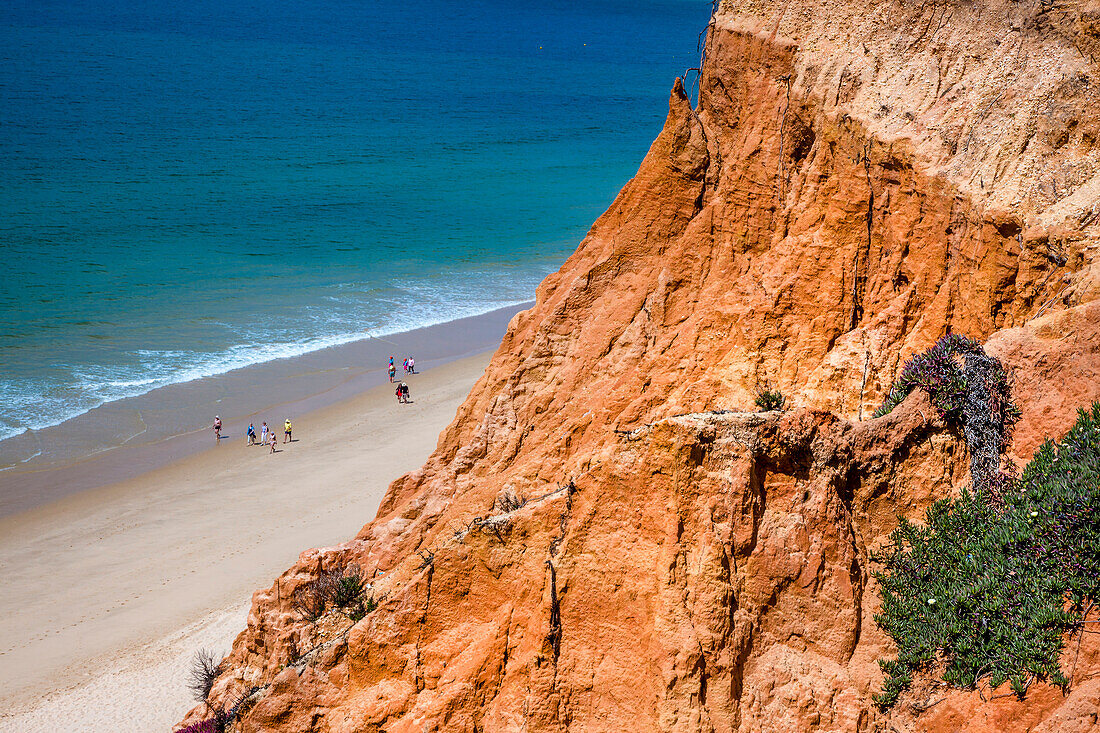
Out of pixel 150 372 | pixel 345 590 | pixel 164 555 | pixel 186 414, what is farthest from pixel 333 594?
pixel 150 372

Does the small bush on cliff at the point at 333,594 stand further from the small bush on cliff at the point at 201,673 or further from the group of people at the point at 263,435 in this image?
the group of people at the point at 263,435

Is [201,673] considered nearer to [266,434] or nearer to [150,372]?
[266,434]

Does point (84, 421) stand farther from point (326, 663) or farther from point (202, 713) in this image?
point (326, 663)

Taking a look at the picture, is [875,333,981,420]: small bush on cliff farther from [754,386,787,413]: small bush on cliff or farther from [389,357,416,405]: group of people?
[389,357,416,405]: group of people

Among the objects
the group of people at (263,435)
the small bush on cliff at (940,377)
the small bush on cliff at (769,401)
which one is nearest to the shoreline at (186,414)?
the group of people at (263,435)

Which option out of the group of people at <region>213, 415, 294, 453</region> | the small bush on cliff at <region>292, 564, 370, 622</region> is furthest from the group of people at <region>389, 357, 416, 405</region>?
the small bush on cliff at <region>292, 564, 370, 622</region>

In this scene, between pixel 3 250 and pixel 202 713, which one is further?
pixel 3 250

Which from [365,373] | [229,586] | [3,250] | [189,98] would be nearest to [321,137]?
[189,98]
